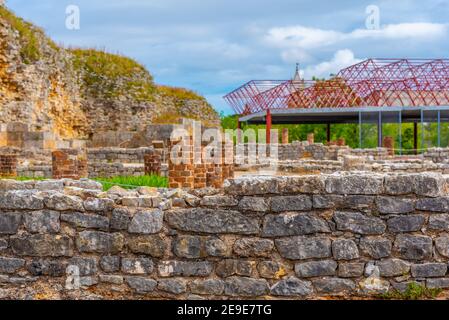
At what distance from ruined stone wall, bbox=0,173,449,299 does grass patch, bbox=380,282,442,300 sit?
53 millimetres

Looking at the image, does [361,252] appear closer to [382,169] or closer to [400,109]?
[382,169]

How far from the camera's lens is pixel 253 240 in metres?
5.06

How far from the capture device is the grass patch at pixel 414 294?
4.95 metres

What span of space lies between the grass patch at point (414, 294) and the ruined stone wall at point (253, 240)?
0.05 metres

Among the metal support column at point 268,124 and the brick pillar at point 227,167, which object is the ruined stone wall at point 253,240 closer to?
the brick pillar at point 227,167

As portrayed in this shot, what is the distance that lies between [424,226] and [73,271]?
3.23 m

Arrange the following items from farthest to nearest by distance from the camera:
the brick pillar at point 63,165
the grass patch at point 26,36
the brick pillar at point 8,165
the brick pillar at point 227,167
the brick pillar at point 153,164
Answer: the grass patch at point 26,36 < the brick pillar at point 8,165 < the brick pillar at point 153,164 < the brick pillar at point 63,165 < the brick pillar at point 227,167

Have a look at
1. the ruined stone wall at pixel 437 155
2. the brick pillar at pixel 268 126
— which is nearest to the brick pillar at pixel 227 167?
the ruined stone wall at pixel 437 155

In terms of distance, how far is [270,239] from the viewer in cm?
506

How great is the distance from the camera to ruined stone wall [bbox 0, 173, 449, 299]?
197 inches

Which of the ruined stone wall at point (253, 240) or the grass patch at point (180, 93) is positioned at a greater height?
the grass patch at point (180, 93)

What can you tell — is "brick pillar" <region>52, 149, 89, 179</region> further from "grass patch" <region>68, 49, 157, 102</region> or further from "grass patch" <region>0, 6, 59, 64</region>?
"grass patch" <region>68, 49, 157, 102</region>
